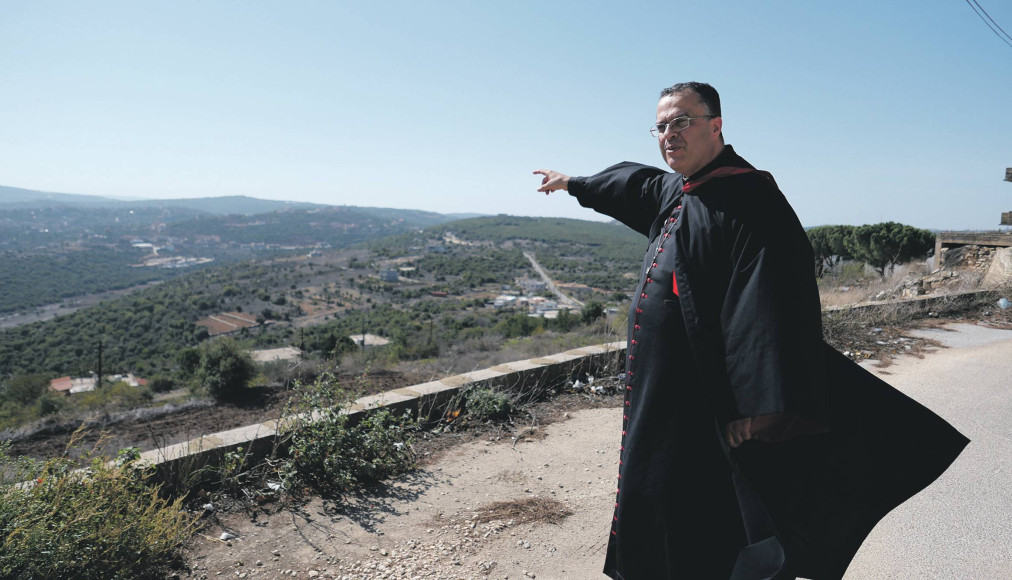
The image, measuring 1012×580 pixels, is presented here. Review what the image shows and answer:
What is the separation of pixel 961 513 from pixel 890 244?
672 inches

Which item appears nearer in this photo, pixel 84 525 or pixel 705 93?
pixel 705 93

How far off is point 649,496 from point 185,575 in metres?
2.05

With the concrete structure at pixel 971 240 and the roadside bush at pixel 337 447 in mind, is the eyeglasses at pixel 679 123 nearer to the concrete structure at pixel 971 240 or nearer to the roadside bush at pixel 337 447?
the roadside bush at pixel 337 447

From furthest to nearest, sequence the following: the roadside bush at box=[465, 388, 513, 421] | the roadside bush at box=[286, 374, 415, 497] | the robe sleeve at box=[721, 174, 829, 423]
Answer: the roadside bush at box=[465, 388, 513, 421]
the roadside bush at box=[286, 374, 415, 497]
the robe sleeve at box=[721, 174, 829, 423]

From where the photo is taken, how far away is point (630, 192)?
2410 millimetres

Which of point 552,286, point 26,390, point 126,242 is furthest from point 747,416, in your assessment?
point 126,242

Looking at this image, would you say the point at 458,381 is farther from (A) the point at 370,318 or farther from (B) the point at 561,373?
(A) the point at 370,318

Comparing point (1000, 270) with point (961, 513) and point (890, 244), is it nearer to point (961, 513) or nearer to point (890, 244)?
point (890, 244)

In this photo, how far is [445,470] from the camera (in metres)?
3.66

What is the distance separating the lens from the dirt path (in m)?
2.55

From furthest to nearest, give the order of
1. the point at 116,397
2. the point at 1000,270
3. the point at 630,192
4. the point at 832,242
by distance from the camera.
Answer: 1. the point at 832,242
2. the point at 116,397
3. the point at 1000,270
4. the point at 630,192

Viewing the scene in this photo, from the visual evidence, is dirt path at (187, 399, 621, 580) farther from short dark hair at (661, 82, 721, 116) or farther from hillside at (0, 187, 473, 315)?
hillside at (0, 187, 473, 315)

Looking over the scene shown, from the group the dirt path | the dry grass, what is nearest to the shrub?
the dirt path

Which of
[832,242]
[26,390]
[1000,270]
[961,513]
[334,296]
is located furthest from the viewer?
[334,296]
